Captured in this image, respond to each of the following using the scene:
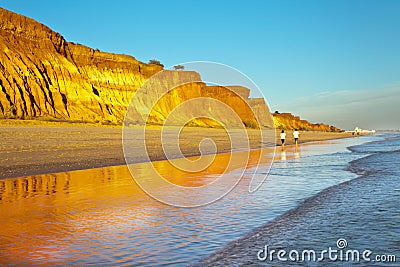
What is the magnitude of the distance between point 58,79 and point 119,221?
5600 cm

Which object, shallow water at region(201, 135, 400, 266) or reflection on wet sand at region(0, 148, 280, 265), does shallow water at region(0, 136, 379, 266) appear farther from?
shallow water at region(201, 135, 400, 266)

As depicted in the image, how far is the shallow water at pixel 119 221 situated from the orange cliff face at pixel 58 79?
29.7 metres

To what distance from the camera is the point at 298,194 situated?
368 inches

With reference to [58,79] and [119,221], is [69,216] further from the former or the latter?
[58,79]

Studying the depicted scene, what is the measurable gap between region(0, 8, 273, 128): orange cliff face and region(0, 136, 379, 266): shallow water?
2968 centimetres

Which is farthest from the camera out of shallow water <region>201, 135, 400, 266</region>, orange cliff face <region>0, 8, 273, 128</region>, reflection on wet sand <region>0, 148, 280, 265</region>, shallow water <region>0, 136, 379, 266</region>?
orange cliff face <region>0, 8, 273, 128</region>

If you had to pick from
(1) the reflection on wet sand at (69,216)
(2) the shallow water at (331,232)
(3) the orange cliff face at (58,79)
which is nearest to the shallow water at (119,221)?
(1) the reflection on wet sand at (69,216)

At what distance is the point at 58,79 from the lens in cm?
5766

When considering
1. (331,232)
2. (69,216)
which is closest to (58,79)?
(69,216)

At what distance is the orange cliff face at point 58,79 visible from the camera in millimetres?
48625

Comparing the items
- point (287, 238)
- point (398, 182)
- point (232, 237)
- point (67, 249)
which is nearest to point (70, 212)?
point (67, 249)

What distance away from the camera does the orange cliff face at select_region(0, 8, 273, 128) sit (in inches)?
1914

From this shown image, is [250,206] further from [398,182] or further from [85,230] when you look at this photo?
[398,182]

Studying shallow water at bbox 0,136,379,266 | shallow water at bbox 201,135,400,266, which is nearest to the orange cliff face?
shallow water at bbox 0,136,379,266
